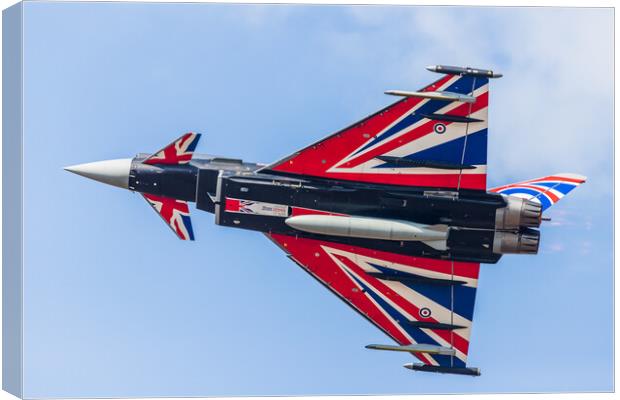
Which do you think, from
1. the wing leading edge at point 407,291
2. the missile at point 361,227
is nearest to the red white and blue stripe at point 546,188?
the wing leading edge at point 407,291

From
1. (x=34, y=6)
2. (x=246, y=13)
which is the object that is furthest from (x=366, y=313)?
(x=34, y=6)

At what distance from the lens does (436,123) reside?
24422mm

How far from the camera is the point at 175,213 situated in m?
25.0

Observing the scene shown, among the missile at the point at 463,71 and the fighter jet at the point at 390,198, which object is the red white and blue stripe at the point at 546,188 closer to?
the fighter jet at the point at 390,198

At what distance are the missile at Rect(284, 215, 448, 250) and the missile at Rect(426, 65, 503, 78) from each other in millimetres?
2606

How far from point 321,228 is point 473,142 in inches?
115

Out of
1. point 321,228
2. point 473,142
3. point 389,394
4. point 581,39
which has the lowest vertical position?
point 389,394

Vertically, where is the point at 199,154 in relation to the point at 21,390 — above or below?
above

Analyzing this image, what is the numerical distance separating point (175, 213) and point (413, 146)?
427 cm

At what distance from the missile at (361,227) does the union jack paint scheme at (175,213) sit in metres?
1.89

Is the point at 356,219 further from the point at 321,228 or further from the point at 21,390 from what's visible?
the point at 21,390

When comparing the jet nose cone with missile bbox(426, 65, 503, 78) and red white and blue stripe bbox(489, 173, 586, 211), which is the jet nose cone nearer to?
missile bbox(426, 65, 503, 78)

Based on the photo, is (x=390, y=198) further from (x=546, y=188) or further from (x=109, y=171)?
(x=109, y=171)

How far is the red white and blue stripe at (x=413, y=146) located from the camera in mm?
24266
